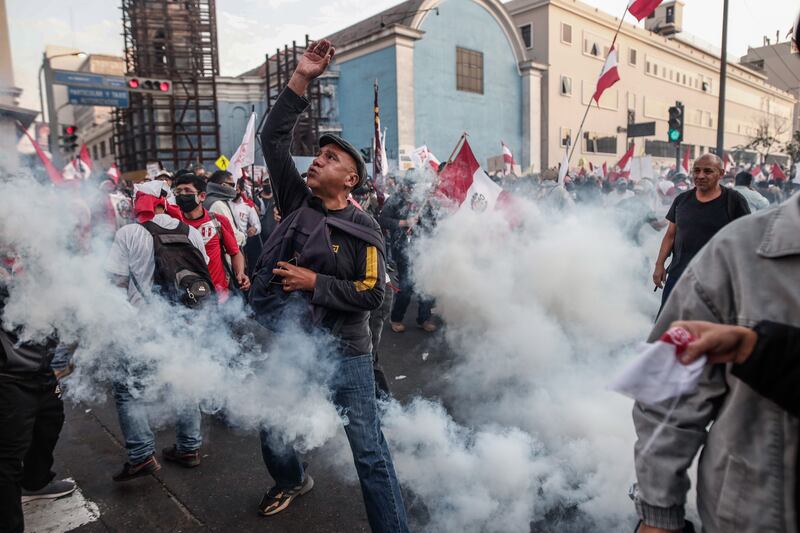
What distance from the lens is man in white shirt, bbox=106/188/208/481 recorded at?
3.49m

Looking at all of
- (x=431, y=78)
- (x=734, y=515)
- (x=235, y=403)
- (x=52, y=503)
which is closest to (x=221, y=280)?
(x=235, y=403)

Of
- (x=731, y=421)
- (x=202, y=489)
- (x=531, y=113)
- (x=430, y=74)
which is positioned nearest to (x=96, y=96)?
(x=430, y=74)

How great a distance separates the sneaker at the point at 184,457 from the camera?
3.74m

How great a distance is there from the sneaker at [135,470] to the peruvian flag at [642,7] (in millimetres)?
7614

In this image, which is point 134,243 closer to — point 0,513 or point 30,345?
point 30,345

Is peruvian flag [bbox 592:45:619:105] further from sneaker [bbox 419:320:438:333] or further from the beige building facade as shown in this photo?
the beige building facade

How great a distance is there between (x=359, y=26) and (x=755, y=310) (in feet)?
90.3

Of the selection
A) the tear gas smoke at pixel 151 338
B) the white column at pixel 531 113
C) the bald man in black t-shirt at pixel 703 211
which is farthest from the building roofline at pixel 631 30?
the tear gas smoke at pixel 151 338

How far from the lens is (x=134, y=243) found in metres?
3.49

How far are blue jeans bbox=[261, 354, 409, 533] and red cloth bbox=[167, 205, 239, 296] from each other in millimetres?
2057

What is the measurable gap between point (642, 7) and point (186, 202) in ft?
20.8

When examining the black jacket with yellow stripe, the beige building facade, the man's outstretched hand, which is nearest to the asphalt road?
the black jacket with yellow stripe

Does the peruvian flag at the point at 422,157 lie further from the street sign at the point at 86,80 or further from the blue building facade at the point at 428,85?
the street sign at the point at 86,80

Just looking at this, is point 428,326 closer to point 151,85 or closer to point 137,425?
point 137,425
